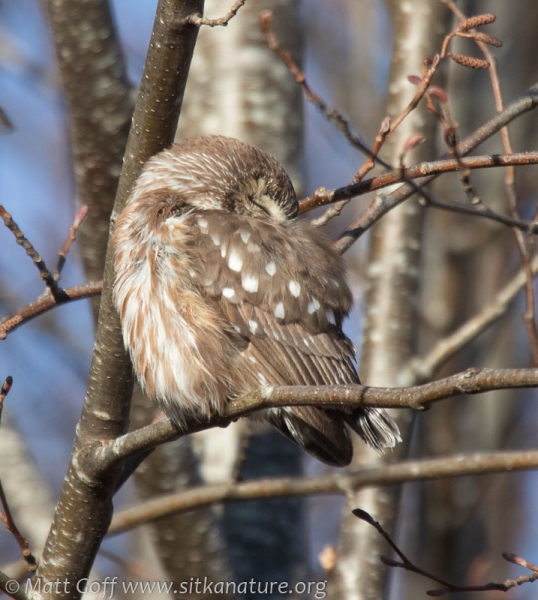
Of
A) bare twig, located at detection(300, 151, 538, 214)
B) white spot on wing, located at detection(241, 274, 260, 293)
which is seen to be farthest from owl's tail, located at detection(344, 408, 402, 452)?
bare twig, located at detection(300, 151, 538, 214)

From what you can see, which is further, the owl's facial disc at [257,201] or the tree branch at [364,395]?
the owl's facial disc at [257,201]

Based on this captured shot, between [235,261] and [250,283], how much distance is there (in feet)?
0.35

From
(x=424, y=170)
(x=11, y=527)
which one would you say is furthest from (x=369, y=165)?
(x=11, y=527)

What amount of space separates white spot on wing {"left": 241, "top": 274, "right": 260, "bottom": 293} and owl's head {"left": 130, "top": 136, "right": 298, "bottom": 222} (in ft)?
2.09

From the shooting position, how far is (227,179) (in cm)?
384

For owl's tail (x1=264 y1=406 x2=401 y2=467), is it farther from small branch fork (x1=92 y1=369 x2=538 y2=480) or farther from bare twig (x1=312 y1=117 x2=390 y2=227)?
bare twig (x1=312 y1=117 x2=390 y2=227)

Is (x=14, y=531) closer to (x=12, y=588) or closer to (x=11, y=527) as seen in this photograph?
(x=11, y=527)

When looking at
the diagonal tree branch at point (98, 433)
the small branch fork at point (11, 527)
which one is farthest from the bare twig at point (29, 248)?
the small branch fork at point (11, 527)

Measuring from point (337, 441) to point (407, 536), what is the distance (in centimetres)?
490

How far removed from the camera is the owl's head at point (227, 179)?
375cm

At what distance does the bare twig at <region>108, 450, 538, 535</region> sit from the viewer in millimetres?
2914

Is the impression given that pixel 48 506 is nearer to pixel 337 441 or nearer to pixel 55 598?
pixel 55 598

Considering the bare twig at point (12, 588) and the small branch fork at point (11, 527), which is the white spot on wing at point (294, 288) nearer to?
the small branch fork at point (11, 527)

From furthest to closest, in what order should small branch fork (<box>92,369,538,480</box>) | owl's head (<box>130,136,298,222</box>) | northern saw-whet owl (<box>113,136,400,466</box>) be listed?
owl's head (<box>130,136,298,222</box>) → northern saw-whet owl (<box>113,136,400,466</box>) → small branch fork (<box>92,369,538,480</box>)
